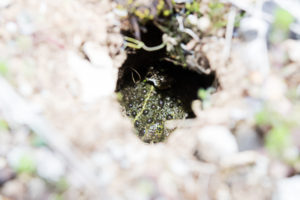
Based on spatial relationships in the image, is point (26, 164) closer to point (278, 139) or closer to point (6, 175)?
point (6, 175)

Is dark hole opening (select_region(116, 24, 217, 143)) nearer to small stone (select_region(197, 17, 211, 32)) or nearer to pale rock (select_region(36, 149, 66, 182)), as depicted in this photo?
small stone (select_region(197, 17, 211, 32))

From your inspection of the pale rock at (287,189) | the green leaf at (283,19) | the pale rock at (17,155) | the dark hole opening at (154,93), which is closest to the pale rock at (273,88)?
the green leaf at (283,19)

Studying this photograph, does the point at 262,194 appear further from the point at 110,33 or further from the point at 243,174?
A: the point at 110,33

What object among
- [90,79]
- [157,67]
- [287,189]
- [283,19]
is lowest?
[157,67]

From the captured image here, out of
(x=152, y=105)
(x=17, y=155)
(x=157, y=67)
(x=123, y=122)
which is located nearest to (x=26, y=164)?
(x=17, y=155)

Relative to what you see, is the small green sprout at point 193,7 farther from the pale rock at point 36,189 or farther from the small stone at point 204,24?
the pale rock at point 36,189

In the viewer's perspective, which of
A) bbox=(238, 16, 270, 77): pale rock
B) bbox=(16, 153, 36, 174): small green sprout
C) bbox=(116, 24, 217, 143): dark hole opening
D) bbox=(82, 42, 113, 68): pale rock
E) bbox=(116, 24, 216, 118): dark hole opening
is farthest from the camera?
bbox=(116, 24, 217, 143): dark hole opening

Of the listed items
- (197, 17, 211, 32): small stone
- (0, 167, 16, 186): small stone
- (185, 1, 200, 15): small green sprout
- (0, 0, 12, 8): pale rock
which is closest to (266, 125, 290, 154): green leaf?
(197, 17, 211, 32): small stone
